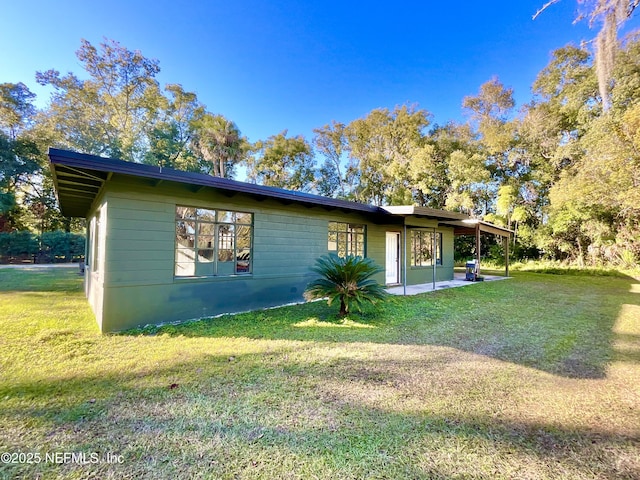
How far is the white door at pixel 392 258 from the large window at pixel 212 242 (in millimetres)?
5046

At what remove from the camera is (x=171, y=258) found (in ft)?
16.4

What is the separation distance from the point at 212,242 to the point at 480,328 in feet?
16.1

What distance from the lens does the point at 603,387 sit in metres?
2.83

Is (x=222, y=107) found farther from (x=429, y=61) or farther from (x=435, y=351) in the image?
(x=435, y=351)

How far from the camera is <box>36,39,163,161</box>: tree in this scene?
18531 millimetres

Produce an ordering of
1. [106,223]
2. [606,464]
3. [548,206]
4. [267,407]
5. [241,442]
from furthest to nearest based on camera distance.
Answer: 1. [548,206]
2. [106,223]
3. [267,407]
4. [241,442]
5. [606,464]

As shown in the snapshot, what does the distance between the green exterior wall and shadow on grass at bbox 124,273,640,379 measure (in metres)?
0.39

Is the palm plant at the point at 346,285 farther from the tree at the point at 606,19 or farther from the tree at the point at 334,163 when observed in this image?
the tree at the point at 334,163

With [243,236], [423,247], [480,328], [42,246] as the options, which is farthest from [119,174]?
[42,246]

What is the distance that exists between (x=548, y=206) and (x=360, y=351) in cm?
1662

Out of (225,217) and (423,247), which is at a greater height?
(225,217)

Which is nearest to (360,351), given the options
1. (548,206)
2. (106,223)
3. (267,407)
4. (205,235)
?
(267,407)

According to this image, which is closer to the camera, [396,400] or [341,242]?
[396,400]

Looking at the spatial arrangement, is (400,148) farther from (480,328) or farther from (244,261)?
(480,328)
